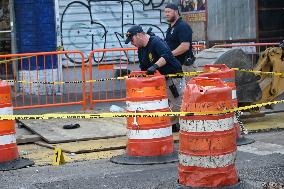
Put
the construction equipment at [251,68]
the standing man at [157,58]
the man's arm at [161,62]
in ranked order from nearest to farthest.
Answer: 1. the standing man at [157,58]
2. the man's arm at [161,62]
3. the construction equipment at [251,68]

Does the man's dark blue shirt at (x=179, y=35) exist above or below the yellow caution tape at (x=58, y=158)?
above

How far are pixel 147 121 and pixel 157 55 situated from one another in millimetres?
1540

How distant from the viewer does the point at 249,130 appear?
10.1 meters

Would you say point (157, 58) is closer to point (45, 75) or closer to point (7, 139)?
point (7, 139)

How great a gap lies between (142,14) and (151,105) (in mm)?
9443

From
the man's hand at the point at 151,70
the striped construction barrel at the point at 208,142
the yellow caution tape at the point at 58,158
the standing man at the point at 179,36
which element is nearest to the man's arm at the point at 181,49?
the standing man at the point at 179,36

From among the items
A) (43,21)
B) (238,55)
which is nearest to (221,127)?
(238,55)

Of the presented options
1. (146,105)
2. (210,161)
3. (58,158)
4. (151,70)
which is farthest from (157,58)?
(210,161)

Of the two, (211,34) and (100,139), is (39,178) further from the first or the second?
(211,34)

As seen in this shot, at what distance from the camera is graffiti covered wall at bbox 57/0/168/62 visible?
16.3 meters

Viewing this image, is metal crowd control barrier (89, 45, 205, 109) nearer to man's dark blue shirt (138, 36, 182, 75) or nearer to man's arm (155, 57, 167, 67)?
man's dark blue shirt (138, 36, 182, 75)

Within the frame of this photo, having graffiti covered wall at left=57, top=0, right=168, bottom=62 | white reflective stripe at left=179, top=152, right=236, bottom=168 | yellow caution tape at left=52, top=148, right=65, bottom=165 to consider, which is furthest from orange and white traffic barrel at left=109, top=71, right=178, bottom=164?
graffiti covered wall at left=57, top=0, right=168, bottom=62

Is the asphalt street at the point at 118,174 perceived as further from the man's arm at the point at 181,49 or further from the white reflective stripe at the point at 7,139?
the man's arm at the point at 181,49

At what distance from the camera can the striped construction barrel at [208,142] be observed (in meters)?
5.93
